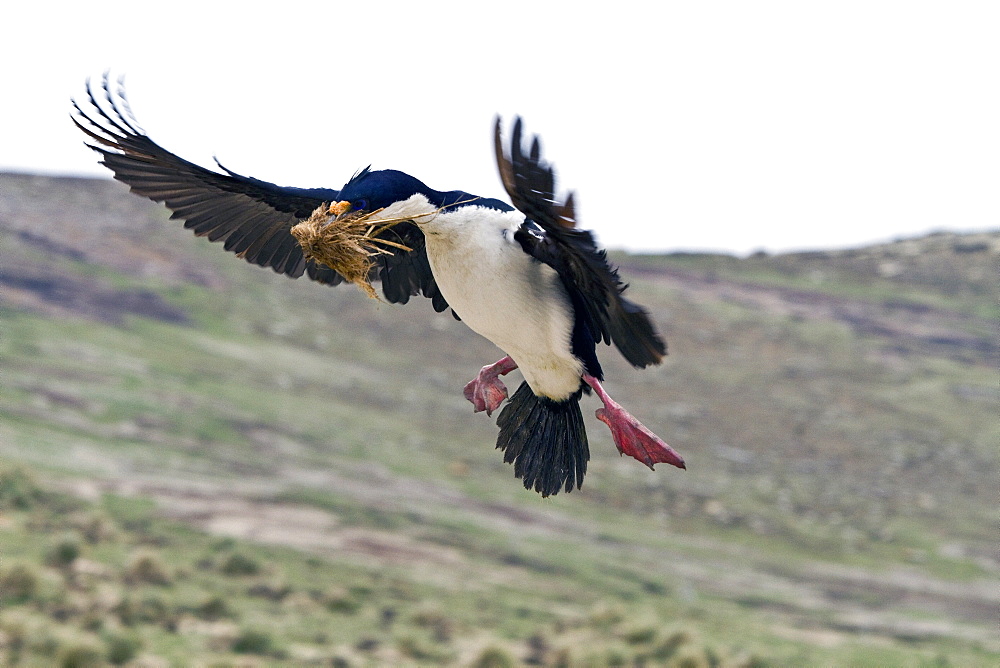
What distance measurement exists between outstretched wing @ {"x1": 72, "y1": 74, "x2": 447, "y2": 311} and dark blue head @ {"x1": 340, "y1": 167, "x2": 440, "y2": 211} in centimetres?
41

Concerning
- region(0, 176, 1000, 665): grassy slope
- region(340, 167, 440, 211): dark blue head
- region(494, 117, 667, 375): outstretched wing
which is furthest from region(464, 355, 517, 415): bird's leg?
region(0, 176, 1000, 665): grassy slope

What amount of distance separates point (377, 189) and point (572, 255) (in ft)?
1.82

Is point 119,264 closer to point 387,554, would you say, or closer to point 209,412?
point 209,412

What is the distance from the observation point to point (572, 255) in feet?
8.93

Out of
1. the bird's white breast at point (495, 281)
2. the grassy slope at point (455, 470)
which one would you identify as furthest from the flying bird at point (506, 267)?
the grassy slope at point (455, 470)

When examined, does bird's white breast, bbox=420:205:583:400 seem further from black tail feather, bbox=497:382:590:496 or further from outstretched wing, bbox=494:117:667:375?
black tail feather, bbox=497:382:590:496

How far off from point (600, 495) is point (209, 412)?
14.6 m

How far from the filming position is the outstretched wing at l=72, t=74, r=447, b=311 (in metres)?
3.33

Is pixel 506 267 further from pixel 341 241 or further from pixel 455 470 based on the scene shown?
pixel 455 470

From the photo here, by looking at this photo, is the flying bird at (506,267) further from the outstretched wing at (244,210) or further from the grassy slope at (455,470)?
the grassy slope at (455,470)

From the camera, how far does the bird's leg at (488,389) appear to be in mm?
3338

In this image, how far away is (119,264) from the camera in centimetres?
5072

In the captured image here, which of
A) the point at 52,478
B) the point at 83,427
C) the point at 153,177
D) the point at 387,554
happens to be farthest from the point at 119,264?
the point at 153,177

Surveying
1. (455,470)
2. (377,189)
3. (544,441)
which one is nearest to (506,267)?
(377,189)
